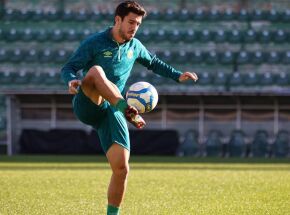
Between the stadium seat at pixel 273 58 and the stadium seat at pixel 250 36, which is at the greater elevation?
the stadium seat at pixel 250 36

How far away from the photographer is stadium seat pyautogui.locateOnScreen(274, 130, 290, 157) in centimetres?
2542

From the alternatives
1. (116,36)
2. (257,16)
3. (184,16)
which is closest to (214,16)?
(184,16)

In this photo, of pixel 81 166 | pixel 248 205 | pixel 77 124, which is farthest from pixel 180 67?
pixel 248 205

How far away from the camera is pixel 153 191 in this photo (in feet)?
39.3

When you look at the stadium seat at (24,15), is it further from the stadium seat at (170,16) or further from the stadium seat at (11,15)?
the stadium seat at (170,16)

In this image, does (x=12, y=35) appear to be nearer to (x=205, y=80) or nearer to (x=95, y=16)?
(x=95, y=16)

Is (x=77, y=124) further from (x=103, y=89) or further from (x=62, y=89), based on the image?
(x=103, y=89)

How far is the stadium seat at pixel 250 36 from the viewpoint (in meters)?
28.6

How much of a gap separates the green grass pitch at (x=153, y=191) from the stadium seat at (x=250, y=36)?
436 inches

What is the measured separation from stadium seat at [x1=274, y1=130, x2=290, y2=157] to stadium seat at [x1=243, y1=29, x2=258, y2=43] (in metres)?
4.29

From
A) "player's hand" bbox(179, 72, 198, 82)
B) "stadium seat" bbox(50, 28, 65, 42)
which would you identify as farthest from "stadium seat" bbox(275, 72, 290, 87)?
"player's hand" bbox(179, 72, 198, 82)

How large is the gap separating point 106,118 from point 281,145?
18386 millimetres

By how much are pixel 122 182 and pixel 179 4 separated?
23488 mm

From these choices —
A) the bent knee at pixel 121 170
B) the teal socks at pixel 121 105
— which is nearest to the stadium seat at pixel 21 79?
the bent knee at pixel 121 170
